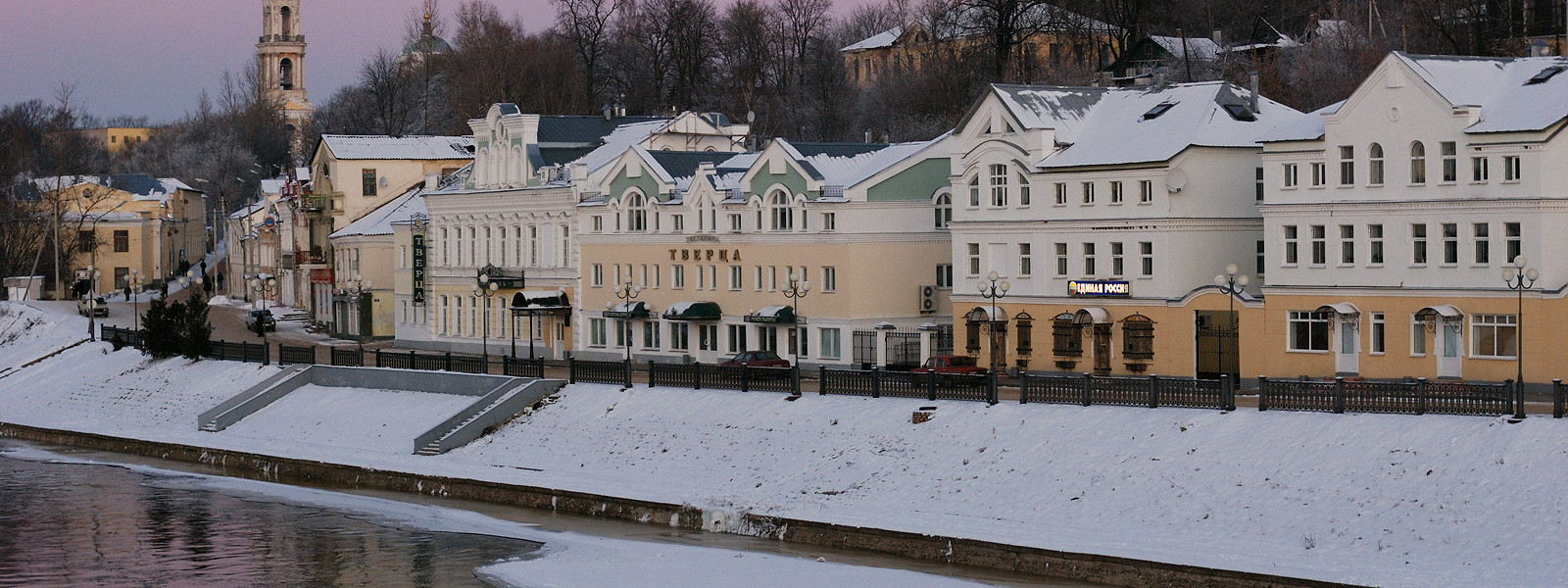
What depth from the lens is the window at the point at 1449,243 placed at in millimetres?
47281

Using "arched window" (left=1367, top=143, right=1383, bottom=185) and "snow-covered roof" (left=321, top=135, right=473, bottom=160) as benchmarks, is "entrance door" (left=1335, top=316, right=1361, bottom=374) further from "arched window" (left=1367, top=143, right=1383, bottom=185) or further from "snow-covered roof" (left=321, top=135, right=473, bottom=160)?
"snow-covered roof" (left=321, top=135, right=473, bottom=160)

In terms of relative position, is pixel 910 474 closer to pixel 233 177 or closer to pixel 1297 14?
pixel 1297 14

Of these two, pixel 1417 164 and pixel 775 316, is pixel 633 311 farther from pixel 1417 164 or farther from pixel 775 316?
pixel 1417 164

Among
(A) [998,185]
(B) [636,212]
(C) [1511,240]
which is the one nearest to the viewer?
(C) [1511,240]

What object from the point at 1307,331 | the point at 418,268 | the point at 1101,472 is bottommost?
the point at 1101,472

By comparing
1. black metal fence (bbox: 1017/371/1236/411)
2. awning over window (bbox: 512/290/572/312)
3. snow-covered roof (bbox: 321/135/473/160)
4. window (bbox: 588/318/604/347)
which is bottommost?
black metal fence (bbox: 1017/371/1236/411)

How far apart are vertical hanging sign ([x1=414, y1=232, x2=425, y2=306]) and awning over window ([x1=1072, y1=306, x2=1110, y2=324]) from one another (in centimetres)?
3557

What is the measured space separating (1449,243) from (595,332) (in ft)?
113

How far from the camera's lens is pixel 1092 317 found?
183 feet

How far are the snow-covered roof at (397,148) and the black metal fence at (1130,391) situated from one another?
5353 centimetres

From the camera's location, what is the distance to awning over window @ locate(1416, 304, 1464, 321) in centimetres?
4675

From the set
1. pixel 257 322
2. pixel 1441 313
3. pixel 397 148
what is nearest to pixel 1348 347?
pixel 1441 313

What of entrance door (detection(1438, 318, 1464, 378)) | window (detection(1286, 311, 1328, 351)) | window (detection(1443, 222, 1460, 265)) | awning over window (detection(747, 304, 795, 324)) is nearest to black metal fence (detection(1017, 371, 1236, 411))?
entrance door (detection(1438, 318, 1464, 378))

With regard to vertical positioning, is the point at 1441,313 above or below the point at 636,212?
below
